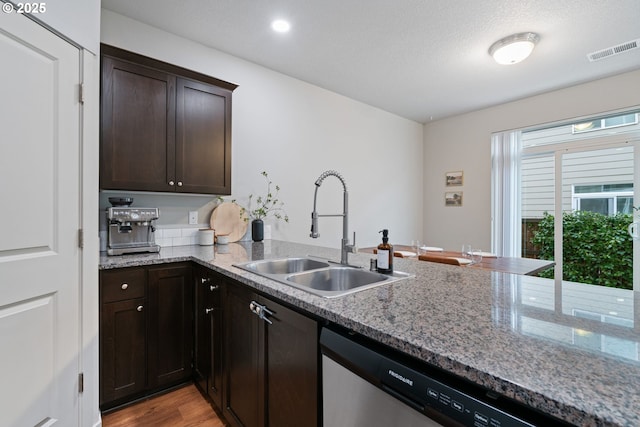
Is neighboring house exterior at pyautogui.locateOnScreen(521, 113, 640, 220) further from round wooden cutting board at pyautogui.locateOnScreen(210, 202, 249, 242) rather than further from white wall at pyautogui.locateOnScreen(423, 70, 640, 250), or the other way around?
round wooden cutting board at pyautogui.locateOnScreen(210, 202, 249, 242)

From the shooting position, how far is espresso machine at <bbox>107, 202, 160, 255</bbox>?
197 centimetres

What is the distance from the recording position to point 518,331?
2.50 feet

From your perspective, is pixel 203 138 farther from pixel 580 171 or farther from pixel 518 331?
pixel 580 171


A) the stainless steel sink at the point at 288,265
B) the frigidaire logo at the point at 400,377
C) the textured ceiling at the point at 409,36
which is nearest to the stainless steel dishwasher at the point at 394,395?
the frigidaire logo at the point at 400,377

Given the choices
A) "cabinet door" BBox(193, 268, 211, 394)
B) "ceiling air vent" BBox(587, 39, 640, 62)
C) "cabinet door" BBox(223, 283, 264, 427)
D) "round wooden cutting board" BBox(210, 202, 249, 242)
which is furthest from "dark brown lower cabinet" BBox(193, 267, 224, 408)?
"ceiling air vent" BBox(587, 39, 640, 62)

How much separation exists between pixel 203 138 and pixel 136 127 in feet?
1.54

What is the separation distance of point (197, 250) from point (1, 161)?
1.21 metres

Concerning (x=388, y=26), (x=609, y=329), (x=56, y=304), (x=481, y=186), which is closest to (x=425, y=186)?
(x=481, y=186)

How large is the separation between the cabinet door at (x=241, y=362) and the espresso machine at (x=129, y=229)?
910mm

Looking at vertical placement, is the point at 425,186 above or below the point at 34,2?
below

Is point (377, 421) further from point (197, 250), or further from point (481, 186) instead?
point (481, 186)

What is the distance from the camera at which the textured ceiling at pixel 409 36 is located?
2.19 m

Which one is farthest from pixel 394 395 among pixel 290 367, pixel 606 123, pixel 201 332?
pixel 606 123

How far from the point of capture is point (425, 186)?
508 cm
